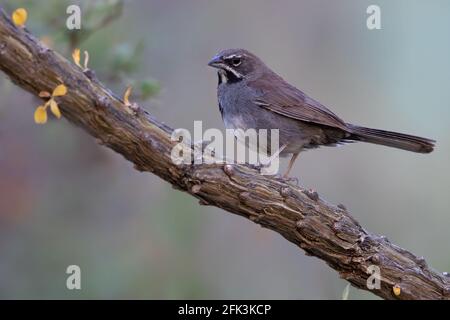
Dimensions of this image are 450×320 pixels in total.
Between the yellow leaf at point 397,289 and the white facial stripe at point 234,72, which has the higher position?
the white facial stripe at point 234,72

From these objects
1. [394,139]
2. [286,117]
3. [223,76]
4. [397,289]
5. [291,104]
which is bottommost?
[397,289]

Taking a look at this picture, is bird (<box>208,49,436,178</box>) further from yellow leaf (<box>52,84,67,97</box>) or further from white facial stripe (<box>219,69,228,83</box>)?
yellow leaf (<box>52,84,67,97</box>)

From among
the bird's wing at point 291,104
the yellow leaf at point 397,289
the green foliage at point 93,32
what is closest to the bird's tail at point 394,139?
the bird's wing at point 291,104

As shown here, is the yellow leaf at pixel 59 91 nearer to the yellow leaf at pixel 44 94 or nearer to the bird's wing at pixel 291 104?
the yellow leaf at pixel 44 94

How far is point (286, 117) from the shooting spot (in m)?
5.55

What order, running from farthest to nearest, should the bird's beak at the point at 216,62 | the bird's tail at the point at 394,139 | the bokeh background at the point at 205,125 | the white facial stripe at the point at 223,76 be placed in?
the bokeh background at the point at 205,125 → the white facial stripe at the point at 223,76 → the bird's beak at the point at 216,62 → the bird's tail at the point at 394,139

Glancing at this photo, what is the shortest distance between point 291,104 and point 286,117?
4.3 inches

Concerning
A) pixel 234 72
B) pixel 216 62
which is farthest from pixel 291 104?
pixel 216 62

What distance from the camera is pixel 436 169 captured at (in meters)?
8.59

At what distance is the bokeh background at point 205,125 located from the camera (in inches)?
268

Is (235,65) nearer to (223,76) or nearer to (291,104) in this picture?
(223,76)

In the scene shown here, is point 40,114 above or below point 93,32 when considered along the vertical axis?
below
